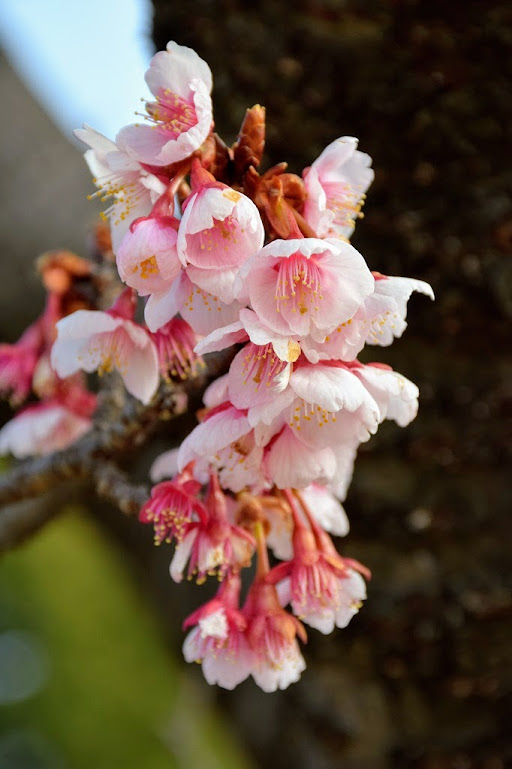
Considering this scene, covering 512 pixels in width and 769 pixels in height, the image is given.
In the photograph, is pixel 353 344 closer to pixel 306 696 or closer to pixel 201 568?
pixel 201 568

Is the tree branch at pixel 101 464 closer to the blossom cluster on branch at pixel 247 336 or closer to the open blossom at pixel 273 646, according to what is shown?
the blossom cluster on branch at pixel 247 336

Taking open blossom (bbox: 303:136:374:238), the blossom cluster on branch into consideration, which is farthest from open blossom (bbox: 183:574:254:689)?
open blossom (bbox: 303:136:374:238)

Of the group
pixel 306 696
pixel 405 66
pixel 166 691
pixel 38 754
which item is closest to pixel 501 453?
pixel 306 696

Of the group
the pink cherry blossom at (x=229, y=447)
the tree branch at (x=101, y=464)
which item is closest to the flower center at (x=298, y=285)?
the pink cherry blossom at (x=229, y=447)

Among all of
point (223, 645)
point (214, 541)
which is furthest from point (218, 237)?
point (223, 645)

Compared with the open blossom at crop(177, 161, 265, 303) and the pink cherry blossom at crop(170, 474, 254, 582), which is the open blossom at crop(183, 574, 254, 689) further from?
the open blossom at crop(177, 161, 265, 303)

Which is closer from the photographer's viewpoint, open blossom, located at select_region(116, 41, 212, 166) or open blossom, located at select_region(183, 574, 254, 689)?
open blossom, located at select_region(116, 41, 212, 166)

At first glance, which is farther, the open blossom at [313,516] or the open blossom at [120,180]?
the open blossom at [313,516]

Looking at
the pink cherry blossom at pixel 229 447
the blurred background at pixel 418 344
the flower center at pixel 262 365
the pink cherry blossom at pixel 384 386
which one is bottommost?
the blurred background at pixel 418 344
